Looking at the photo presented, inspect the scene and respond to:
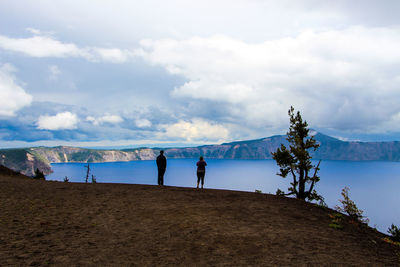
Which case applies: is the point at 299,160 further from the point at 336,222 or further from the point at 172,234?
the point at 172,234

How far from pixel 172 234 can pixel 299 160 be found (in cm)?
1552

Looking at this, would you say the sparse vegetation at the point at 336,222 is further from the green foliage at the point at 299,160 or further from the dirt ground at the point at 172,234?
the green foliage at the point at 299,160

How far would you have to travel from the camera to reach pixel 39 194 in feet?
56.0

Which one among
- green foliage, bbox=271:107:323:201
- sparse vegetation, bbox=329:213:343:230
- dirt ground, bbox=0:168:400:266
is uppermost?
green foliage, bbox=271:107:323:201

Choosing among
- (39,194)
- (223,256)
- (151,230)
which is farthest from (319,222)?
(39,194)

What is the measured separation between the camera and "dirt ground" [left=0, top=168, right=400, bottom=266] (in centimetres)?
812

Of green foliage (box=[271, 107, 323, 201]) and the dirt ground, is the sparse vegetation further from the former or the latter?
green foliage (box=[271, 107, 323, 201])

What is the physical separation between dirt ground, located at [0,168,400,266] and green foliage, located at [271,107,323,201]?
212 inches

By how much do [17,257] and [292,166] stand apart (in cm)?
2032

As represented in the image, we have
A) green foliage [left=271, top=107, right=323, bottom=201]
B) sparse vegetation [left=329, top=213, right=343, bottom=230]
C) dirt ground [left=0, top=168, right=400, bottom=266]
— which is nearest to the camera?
dirt ground [left=0, top=168, right=400, bottom=266]

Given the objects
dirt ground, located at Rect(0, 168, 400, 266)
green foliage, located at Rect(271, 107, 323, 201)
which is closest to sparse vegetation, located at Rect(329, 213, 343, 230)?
dirt ground, located at Rect(0, 168, 400, 266)

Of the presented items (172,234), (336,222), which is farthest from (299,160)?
(172,234)

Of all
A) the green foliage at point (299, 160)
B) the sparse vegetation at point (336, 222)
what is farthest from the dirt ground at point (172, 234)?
the green foliage at point (299, 160)

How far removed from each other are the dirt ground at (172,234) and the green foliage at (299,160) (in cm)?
539
